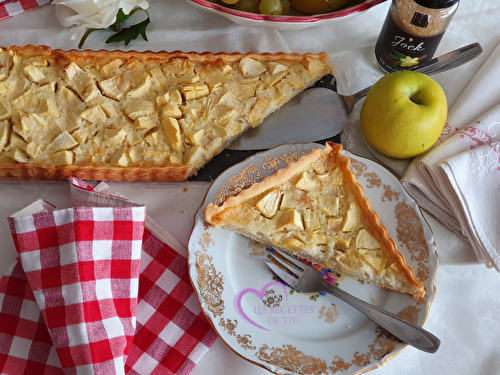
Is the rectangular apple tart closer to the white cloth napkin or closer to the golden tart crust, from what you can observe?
the golden tart crust

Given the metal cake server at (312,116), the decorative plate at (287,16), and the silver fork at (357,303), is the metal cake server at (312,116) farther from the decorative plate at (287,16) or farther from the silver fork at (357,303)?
the silver fork at (357,303)

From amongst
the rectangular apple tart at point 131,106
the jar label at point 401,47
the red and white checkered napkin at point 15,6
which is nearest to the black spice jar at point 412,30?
the jar label at point 401,47

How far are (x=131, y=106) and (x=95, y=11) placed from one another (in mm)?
422

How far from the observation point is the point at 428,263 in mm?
1355

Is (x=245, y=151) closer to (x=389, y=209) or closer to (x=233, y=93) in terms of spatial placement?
(x=233, y=93)

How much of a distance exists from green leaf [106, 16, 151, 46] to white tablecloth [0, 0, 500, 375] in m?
0.04

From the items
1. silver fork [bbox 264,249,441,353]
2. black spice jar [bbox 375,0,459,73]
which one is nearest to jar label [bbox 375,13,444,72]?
black spice jar [bbox 375,0,459,73]

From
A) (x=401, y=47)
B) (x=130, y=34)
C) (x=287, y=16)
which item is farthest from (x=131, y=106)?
(x=401, y=47)

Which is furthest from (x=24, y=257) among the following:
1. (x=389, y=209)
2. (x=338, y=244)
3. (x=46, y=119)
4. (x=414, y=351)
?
(x=414, y=351)

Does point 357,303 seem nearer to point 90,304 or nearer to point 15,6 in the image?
point 90,304

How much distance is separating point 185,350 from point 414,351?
31.2 inches

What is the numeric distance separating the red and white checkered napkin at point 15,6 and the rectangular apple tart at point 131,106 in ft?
1.07

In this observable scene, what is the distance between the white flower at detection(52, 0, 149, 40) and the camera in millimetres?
1500

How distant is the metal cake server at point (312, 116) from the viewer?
1.54 metres
